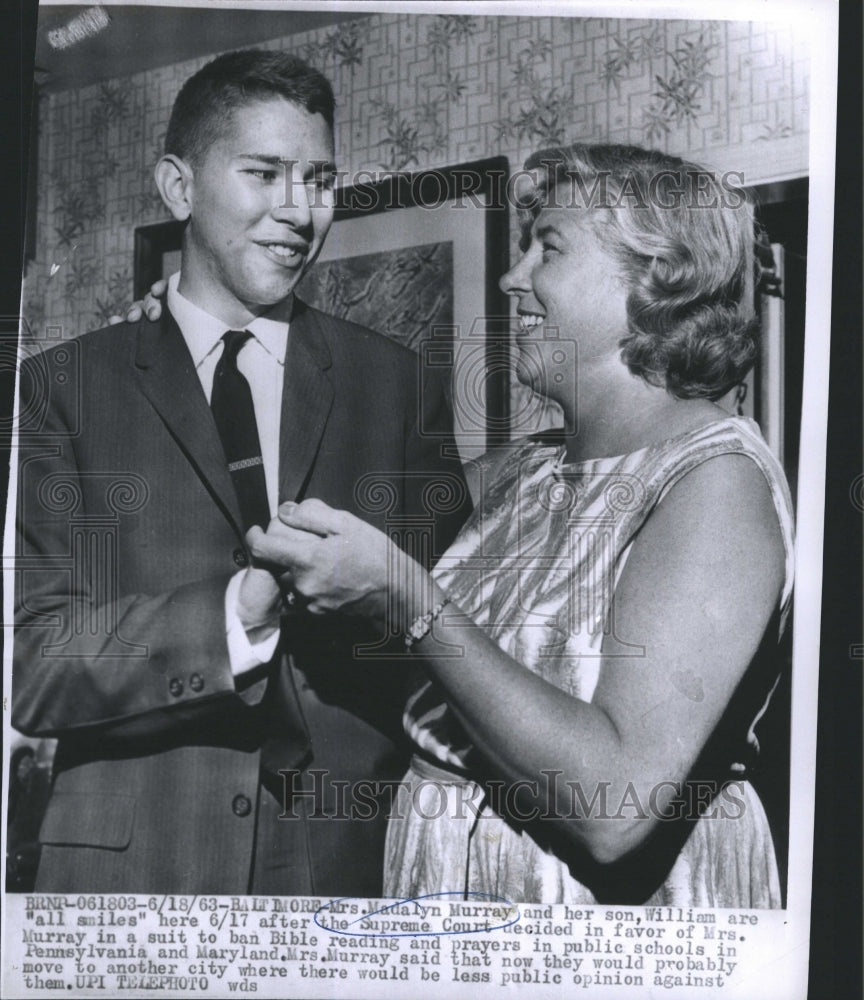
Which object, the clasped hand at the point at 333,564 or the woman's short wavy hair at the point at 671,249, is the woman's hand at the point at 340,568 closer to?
the clasped hand at the point at 333,564

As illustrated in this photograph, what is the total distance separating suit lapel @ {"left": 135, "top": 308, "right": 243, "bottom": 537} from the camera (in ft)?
6.00

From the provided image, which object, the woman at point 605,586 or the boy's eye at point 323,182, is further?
the boy's eye at point 323,182

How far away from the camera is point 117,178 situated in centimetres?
193

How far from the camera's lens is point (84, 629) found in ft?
6.04

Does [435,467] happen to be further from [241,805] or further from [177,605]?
[241,805]

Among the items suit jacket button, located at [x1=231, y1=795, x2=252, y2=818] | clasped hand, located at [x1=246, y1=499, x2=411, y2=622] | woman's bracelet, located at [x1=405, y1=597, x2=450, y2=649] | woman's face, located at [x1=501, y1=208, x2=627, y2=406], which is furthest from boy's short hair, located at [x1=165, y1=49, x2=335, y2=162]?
suit jacket button, located at [x1=231, y1=795, x2=252, y2=818]

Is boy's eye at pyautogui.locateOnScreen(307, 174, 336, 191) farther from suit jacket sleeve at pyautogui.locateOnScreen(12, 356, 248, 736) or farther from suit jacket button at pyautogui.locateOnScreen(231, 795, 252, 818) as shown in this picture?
suit jacket button at pyautogui.locateOnScreen(231, 795, 252, 818)

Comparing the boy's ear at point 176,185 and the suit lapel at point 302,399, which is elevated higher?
the boy's ear at point 176,185

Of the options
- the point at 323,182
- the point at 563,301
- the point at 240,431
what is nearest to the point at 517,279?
the point at 563,301

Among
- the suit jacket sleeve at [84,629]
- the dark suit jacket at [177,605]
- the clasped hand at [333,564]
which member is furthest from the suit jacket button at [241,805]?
the clasped hand at [333,564]

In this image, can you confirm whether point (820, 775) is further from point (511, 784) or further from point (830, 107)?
point (830, 107)

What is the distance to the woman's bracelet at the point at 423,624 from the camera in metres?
1.79

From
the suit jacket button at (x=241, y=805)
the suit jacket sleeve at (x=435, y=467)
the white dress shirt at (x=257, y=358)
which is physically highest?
the white dress shirt at (x=257, y=358)

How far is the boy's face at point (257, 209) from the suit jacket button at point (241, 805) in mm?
775
